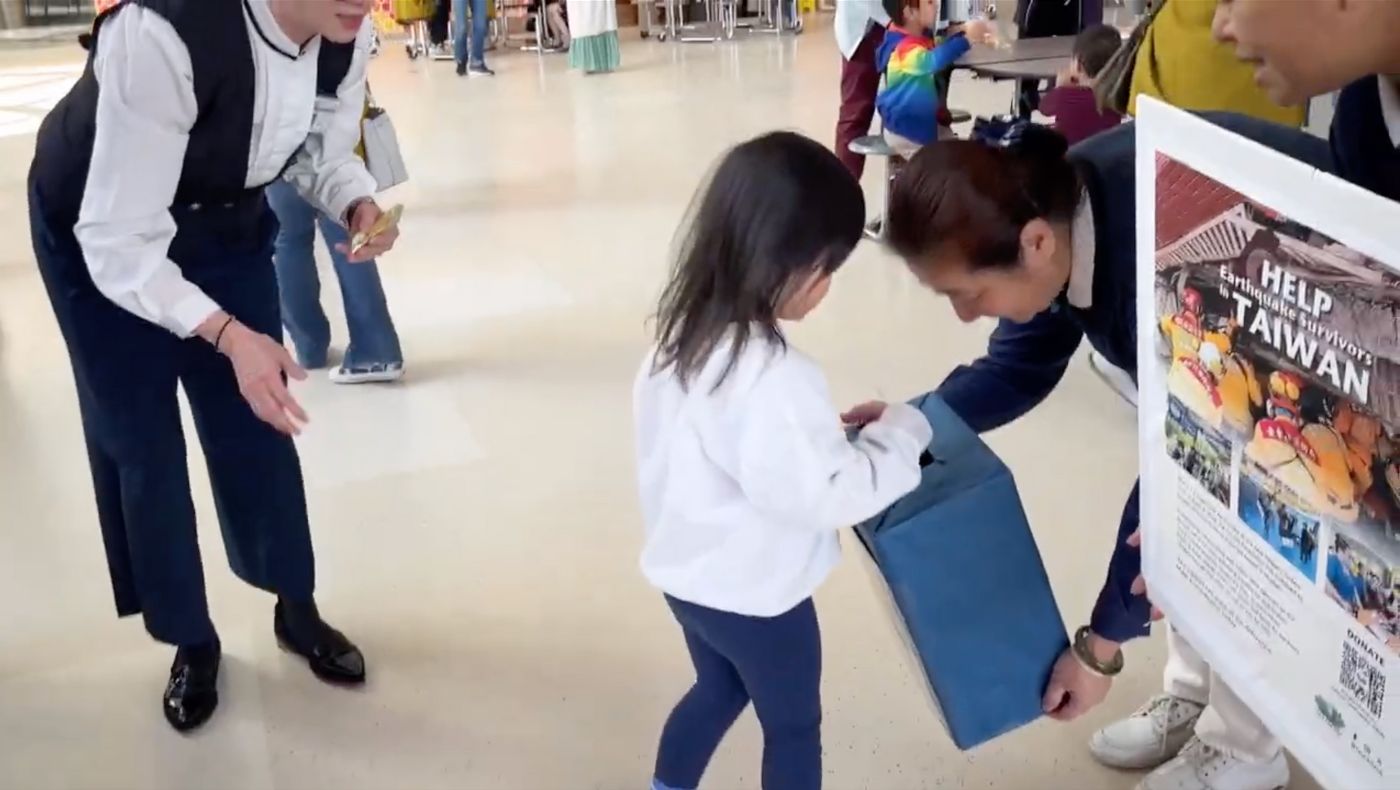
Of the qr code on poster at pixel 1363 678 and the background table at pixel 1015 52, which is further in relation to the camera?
the background table at pixel 1015 52

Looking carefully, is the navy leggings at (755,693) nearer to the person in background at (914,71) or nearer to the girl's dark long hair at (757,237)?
the girl's dark long hair at (757,237)

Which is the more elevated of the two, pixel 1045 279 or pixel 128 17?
pixel 128 17

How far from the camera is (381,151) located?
3.01 m

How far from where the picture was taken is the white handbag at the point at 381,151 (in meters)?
2.97

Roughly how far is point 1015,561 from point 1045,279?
325 mm

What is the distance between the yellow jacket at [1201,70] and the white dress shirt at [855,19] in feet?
7.51

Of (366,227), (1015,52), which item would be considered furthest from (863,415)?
(1015,52)

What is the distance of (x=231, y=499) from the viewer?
6.82 ft

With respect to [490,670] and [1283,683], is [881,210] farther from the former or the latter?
[1283,683]

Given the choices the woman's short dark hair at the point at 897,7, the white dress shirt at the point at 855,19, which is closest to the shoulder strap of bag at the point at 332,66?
the woman's short dark hair at the point at 897,7

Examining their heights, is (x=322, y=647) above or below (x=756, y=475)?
below

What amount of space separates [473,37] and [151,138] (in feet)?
25.4

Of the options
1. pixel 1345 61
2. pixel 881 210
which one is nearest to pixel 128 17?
pixel 1345 61

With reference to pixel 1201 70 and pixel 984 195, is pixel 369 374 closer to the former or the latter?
pixel 1201 70
